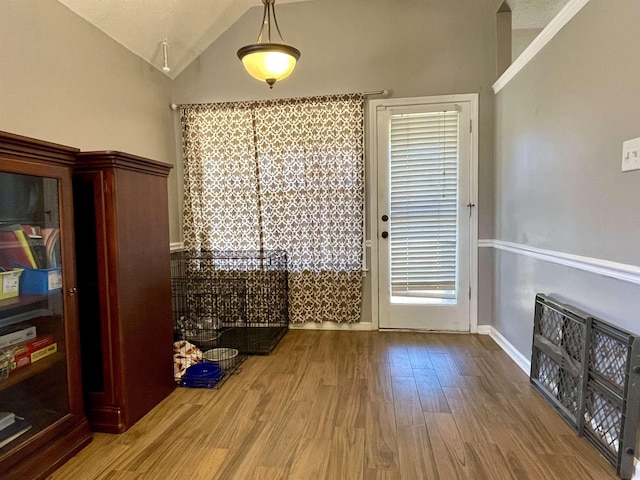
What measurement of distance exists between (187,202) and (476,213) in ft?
9.15

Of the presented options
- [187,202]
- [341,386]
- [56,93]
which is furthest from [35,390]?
[187,202]

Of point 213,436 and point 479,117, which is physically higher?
point 479,117

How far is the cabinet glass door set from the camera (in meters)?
1.62

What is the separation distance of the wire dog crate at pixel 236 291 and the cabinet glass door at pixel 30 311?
1621mm

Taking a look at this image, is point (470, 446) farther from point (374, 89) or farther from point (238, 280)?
point (374, 89)

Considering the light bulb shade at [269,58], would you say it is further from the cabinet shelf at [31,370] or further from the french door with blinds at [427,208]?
the cabinet shelf at [31,370]

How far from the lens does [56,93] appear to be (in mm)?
2455

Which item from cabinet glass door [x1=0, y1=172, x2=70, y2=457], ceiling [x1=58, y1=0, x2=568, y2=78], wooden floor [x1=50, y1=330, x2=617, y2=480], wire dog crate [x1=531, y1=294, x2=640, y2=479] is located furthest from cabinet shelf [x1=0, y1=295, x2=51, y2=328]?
wire dog crate [x1=531, y1=294, x2=640, y2=479]

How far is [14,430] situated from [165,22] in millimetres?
3042

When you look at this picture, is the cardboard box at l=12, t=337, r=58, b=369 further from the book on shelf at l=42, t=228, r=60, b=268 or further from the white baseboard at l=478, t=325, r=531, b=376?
the white baseboard at l=478, t=325, r=531, b=376

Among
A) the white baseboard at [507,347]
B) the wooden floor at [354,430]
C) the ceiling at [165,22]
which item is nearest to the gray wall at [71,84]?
the ceiling at [165,22]

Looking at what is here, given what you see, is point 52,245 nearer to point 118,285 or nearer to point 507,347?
point 118,285

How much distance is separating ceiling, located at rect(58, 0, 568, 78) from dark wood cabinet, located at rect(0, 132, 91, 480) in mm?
1582

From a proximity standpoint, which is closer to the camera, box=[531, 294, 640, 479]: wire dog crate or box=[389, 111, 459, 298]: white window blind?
box=[531, 294, 640, 479]: wire dog crate
